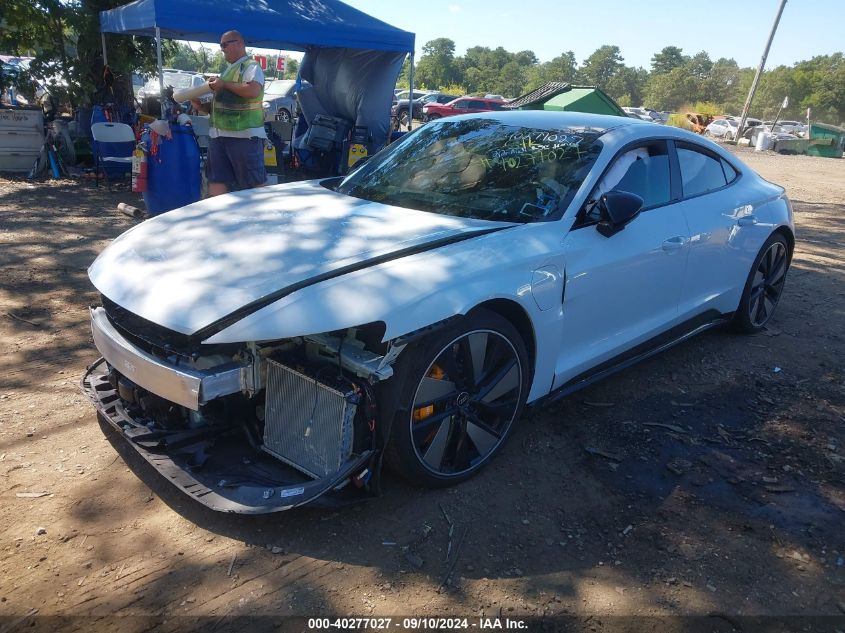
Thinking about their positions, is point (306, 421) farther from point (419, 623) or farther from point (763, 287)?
point (763, 287)

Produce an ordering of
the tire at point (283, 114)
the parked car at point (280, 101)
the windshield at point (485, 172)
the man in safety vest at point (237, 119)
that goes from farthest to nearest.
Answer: the tire at point (283, 114)
the parked car at point (280, 101)
the man in safety vest at point (237, 119)
the windshield at point (485, 172)

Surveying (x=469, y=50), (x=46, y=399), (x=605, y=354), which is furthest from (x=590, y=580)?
(x=469, y=50)

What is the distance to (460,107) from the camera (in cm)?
3077

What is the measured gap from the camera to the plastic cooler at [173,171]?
22.4 feet

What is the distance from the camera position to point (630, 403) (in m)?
3.85

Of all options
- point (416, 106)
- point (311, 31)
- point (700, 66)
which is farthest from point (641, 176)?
point (700, 66)

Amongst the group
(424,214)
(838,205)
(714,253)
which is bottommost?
(838,205)

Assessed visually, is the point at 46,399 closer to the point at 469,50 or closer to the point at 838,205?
the point at 838,205

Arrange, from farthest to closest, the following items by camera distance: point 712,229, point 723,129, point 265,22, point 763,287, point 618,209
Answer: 1. point 723,129
2. point 265,22
3. point 763,287
4. point 712,229
5. point 618,209

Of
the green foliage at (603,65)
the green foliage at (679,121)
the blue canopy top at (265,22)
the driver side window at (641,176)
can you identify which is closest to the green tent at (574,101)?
the blue canopy top at (265,22)

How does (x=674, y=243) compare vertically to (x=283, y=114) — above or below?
above

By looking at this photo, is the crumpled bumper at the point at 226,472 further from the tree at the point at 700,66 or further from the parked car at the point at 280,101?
the tree at the point at 700,66

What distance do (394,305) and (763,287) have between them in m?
3.63

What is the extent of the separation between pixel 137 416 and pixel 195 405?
2.13 feet
